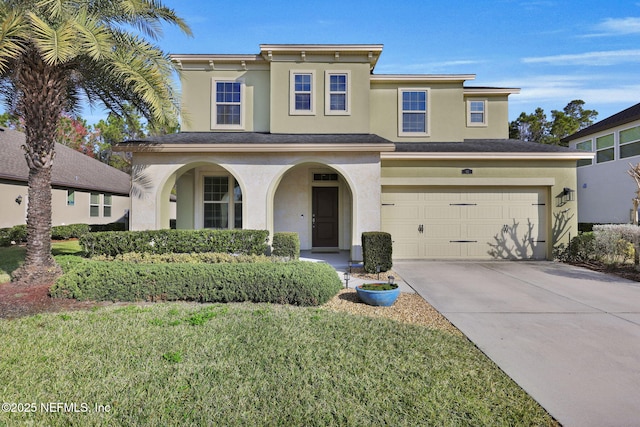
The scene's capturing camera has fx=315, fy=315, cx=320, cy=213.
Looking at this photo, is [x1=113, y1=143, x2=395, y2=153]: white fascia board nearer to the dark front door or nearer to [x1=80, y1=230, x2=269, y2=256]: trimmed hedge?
[x1=80, y1=230, x2=269, y2=256]: trimmed hedge

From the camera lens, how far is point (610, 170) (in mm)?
15102

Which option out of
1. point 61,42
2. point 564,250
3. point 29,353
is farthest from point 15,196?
point 564,250

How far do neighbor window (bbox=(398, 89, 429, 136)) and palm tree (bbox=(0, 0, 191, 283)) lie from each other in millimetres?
7860

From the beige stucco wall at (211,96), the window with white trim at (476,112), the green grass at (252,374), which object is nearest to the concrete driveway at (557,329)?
the green grass at (252,374)

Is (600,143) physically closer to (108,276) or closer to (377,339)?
(377,339)

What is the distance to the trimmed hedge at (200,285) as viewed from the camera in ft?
18.5

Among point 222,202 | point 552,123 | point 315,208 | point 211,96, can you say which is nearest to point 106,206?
point 222,202

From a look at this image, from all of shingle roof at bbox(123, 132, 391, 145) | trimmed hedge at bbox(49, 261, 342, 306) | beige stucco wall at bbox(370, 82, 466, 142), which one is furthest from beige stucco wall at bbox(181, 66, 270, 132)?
trimmed hedge at bbox(49, 261, 342, 306)

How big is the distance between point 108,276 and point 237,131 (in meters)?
7.04

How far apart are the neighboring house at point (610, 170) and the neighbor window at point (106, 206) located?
27941mm

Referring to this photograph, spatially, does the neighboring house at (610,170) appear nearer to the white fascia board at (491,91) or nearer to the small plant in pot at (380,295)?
the white fascia board at (491,91)

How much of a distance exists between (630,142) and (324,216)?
47.6 feet

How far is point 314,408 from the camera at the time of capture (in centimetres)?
263

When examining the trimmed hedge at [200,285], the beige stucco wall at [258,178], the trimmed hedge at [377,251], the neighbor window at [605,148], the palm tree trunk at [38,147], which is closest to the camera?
the trimmed hedge at [200,285]
